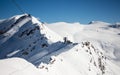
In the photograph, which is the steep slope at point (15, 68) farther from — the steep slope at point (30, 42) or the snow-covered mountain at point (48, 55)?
the steep slope at point (30, 42)

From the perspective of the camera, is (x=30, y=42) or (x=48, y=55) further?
(x=30, y=42)

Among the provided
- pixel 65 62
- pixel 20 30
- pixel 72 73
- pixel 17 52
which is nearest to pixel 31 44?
pixel 17 52

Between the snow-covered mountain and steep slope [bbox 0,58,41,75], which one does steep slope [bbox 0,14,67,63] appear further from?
steep slope [bbox 0,58,41,75]

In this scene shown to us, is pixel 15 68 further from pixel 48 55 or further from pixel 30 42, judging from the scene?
pixel 30 42

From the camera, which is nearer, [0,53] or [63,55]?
[63,55]

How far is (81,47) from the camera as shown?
4631cm

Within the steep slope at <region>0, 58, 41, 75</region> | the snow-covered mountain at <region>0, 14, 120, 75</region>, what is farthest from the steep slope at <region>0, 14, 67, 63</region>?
the steep slope at <region>0, 58, 41, 75</region>

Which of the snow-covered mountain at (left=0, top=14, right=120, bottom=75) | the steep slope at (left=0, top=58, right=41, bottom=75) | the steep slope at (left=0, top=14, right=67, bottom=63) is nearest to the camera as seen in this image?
the steep slope at (left=0, top=58, right=41, bottom=75)

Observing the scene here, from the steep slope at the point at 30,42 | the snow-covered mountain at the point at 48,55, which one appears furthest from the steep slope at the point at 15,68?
the steep slope at the point at 30,42

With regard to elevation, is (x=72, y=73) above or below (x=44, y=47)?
below

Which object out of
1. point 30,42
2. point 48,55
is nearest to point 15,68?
point 48,55

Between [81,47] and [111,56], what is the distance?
43041mm

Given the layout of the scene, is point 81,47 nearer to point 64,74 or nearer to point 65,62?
point 65,62

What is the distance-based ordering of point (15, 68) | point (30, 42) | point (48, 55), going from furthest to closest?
point (30, 42)
point (48, 55)
point (15, 68)
